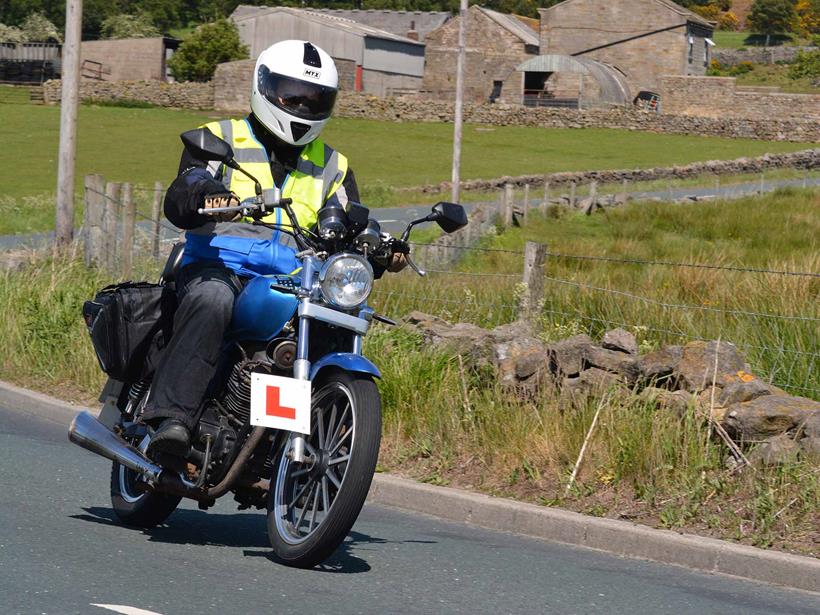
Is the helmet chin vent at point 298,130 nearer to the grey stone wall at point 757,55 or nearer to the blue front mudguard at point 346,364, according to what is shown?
the blue front mudguard at point 346,364

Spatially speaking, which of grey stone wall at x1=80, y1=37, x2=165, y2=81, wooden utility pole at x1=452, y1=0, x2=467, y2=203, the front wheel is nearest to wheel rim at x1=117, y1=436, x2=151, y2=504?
the front wheel

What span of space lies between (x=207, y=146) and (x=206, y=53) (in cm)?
8088

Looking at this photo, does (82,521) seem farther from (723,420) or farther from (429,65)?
(429,65)

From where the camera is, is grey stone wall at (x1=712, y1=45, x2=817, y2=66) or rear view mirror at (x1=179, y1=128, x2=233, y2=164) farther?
grey stone wall at (x1=712, y1=45, x2=817, y2=66)

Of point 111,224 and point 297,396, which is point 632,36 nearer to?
point 111,224

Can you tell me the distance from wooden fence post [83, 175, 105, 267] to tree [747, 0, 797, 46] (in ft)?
417

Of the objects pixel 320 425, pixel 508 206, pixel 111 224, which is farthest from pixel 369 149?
pixel 320 425

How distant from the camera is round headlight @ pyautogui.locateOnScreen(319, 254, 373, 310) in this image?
5.82 metres

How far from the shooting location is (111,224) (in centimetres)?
1491

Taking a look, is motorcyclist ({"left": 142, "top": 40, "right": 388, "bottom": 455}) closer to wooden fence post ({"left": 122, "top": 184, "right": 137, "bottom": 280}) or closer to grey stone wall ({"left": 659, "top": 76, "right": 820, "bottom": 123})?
wooden fence post ({"left": 122, "top": 184, "right": 137, "bottom": 280})

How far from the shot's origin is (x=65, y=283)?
13.4 m

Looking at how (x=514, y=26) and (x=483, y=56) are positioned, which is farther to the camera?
(x=514, y=26)

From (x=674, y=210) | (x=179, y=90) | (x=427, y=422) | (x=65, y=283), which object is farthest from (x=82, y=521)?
(x=179, y=90)

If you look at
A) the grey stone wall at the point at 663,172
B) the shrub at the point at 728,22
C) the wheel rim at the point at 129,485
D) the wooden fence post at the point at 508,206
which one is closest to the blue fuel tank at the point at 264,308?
the wheel rim at the point at 129,485
